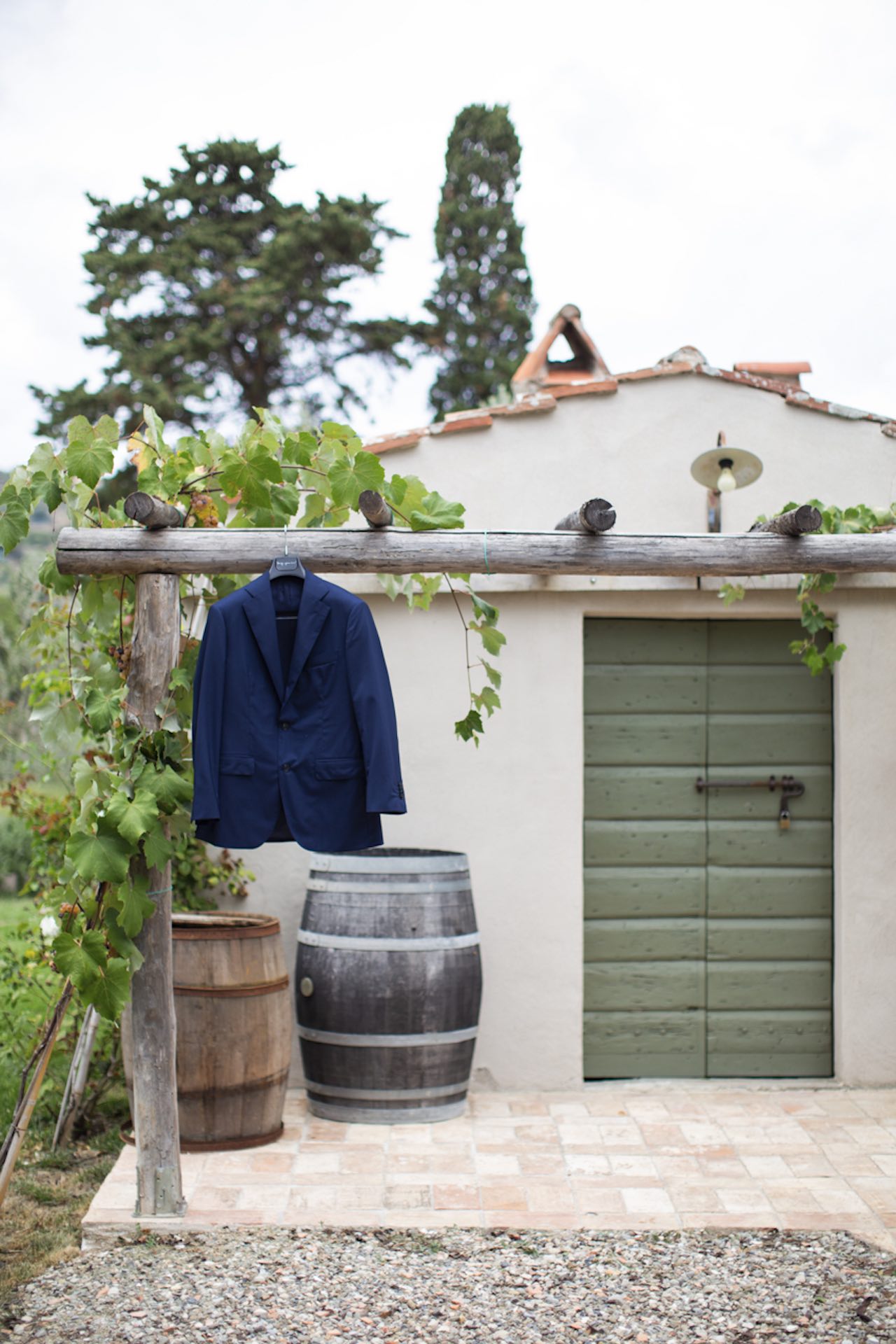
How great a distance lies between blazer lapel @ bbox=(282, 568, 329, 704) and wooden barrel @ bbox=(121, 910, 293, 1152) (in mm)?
1277

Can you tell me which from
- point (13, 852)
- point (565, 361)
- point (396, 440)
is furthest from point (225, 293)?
point (396, 440)

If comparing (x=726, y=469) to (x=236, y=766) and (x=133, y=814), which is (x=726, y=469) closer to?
(x=236, y=766)

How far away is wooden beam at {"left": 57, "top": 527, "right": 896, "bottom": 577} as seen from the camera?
12.3ft

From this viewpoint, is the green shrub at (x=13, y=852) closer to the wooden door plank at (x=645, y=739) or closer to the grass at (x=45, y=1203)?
the grass at (x=45, y=1203)

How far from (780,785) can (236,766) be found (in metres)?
2.83

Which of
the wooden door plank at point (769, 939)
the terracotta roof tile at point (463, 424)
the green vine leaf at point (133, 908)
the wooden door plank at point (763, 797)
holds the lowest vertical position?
the wooden door plank at point (769, 939)

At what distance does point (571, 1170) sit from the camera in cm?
430

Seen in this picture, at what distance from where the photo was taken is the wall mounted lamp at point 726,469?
5.04 metres

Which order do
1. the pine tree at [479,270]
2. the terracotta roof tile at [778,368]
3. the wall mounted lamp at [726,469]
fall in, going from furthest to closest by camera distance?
the pine tree at [479,270]
the terracotta roof tile at [778,368]
the wall mounted lamp at [726,469]

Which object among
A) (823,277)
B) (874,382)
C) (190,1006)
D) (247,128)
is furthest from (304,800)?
(247,128)

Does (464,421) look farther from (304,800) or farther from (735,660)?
(304,800)

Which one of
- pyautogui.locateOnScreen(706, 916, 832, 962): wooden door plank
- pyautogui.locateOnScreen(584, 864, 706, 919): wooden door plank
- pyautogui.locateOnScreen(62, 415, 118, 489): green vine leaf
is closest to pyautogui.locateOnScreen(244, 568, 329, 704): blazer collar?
pyautogui.locateOnScreen(62, 415, 118, 489): green vine leaf

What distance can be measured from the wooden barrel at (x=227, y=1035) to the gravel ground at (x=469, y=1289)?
2.29ft

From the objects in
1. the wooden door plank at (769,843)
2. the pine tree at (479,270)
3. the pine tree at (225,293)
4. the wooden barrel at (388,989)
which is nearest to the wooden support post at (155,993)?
the wooden barrel at (388,989)
